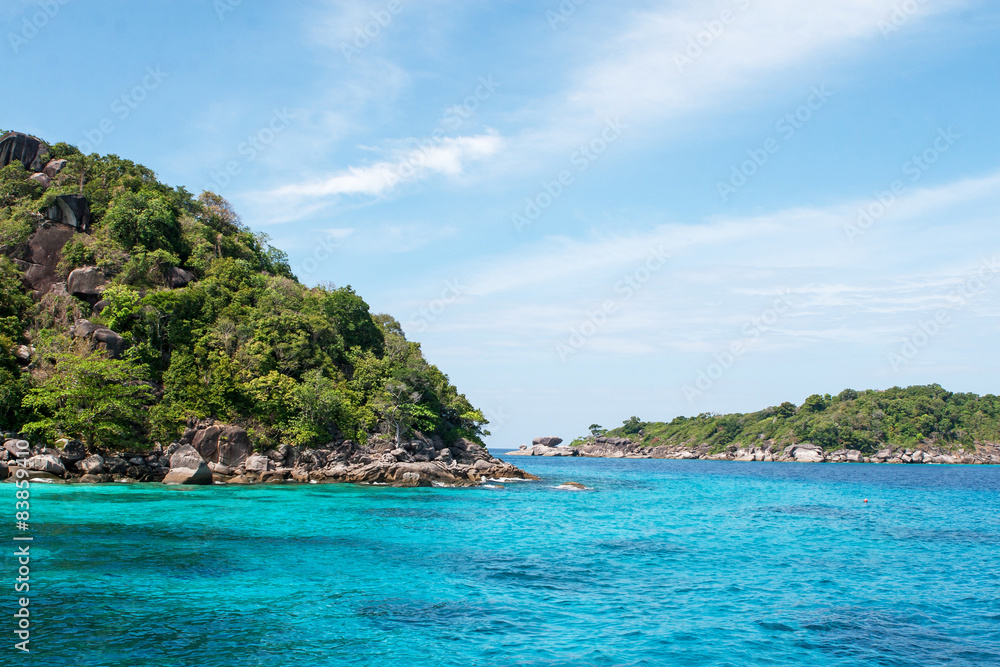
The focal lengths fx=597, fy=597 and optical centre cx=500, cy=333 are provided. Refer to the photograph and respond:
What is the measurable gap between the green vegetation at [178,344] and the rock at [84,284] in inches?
38.8

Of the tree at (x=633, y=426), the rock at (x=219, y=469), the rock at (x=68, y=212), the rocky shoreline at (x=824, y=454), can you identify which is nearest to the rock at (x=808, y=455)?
the rocky shoreline at (x=824, y=454)

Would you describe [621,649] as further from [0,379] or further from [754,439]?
[754,439]

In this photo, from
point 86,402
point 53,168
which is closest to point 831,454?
point 86,402

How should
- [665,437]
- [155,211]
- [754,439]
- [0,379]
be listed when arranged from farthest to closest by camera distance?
[665,437] → [754,439] → [155,211] → [0,379]

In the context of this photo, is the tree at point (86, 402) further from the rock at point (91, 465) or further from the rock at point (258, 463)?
the rock at point (258, 463)

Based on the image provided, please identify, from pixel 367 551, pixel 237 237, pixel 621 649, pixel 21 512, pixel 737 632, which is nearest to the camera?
pixel 621 649

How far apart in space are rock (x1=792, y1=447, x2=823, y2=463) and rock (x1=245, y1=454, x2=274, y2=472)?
117411mm

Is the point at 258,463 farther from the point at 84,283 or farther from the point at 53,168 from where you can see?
the point at 53,168

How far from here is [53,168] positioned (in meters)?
61.1

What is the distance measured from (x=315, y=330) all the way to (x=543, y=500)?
93.1 feet

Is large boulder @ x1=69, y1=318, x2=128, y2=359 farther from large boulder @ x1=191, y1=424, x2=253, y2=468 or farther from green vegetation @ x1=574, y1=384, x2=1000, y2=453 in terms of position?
green vegetation @ x1=574, y1=384, x2=1000, y2=453

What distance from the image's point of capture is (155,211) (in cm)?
5566

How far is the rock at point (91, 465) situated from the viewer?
37.6 meters

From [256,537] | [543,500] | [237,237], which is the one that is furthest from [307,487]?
[237,237]
